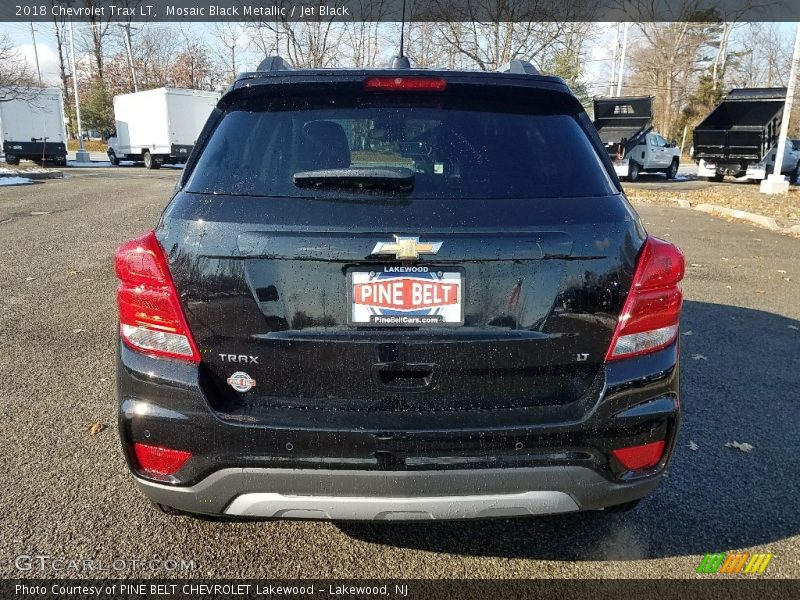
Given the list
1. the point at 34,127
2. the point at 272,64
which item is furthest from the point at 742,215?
the point at 34,127

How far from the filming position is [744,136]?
74.5 feet

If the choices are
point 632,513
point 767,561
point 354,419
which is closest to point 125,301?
point 354,419

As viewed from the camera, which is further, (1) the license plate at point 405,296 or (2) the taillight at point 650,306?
(2) the taillight at point 650,306

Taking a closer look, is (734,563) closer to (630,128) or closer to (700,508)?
(700,508)

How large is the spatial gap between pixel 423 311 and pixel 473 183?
495 mm

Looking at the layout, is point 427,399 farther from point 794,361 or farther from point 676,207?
point 676,207

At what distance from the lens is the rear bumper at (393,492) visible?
1978 millimetres

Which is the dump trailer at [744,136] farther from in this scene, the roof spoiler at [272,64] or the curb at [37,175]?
the curb at [37,175]

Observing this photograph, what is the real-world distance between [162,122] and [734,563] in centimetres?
3260

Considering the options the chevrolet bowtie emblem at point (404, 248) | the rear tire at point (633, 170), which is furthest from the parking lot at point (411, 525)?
the rear tire at point (633, 170)

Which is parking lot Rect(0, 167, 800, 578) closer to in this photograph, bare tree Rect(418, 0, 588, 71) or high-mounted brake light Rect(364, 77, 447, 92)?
high-mounted brake light Rect(364, 77, 447, 92)

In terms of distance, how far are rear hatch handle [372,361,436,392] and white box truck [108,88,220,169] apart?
100 ft

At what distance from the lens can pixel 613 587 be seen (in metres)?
2.35

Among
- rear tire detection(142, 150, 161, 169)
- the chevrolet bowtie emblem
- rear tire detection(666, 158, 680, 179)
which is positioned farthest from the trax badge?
rear tire detection(142, 150, 161, 169)
